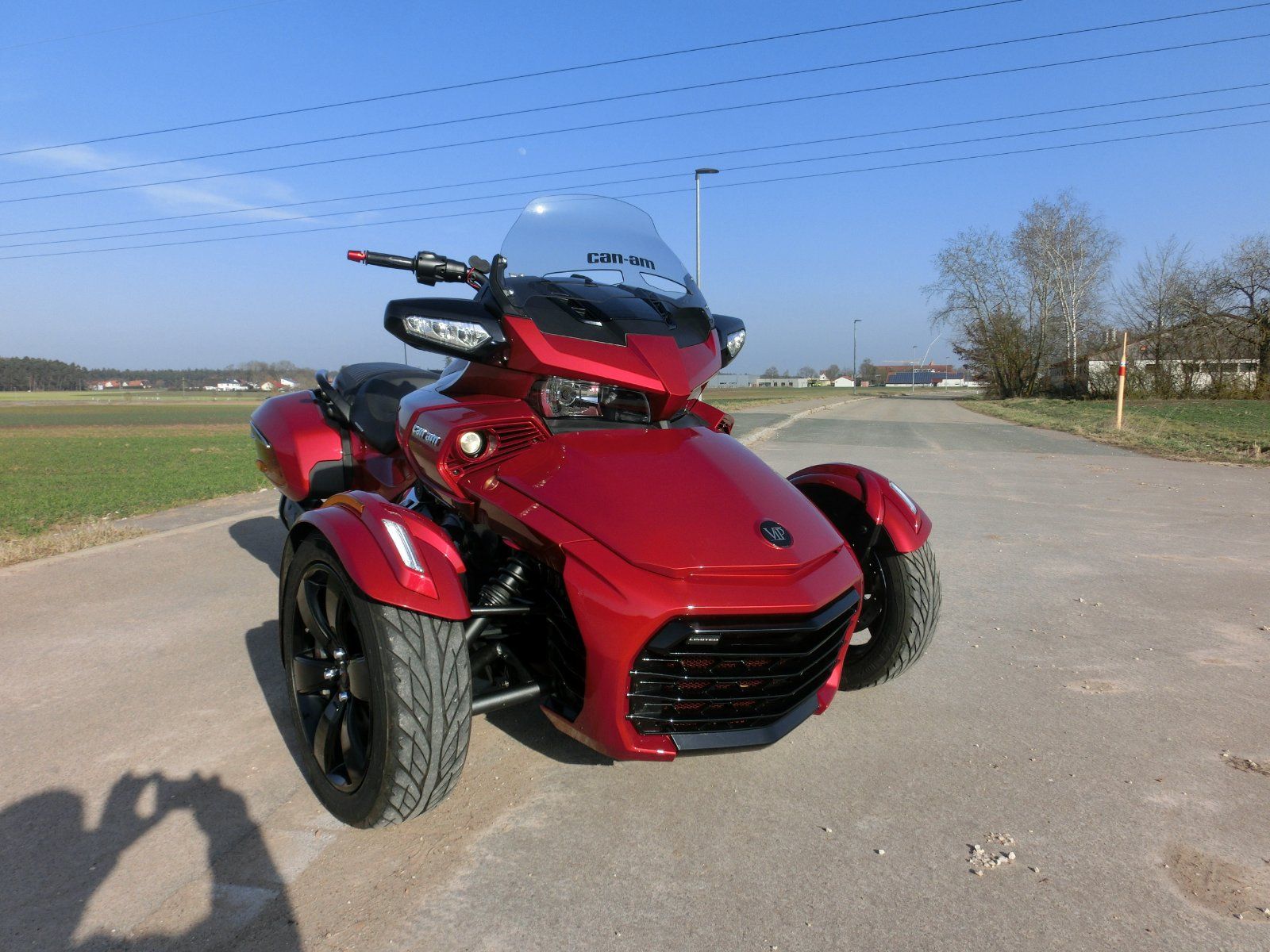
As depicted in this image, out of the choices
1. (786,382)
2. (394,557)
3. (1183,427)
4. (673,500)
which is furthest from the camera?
(786,382)

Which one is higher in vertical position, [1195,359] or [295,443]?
[295,443]

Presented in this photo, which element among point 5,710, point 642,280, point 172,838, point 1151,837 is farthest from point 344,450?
point 1151,837

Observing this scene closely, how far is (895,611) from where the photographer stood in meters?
2.95

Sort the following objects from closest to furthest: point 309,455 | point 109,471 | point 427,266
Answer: point 427,266, point 309,455, point 109,471

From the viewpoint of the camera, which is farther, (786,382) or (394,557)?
(786,382)

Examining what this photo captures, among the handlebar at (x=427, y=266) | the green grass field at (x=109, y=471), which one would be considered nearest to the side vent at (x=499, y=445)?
the handlebar at (x=427, y=266)

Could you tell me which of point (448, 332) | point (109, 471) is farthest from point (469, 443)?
point (109, 471)

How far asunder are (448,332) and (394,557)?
81 cm

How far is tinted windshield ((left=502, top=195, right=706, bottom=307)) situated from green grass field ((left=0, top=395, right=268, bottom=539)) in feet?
20.0

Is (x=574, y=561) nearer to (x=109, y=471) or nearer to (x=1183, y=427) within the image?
(x=109, y=471)

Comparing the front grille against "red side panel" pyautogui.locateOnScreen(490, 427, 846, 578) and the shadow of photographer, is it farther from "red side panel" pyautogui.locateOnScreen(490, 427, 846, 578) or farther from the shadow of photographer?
the shadow of photographer

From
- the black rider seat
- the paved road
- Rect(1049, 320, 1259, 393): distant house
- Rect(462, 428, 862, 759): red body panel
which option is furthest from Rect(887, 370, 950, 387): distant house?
Rect(462, 428, 862, 759): red body panel

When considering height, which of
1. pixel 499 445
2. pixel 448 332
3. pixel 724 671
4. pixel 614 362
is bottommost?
pixel 724 671

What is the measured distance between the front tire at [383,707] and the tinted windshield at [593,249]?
138cm
